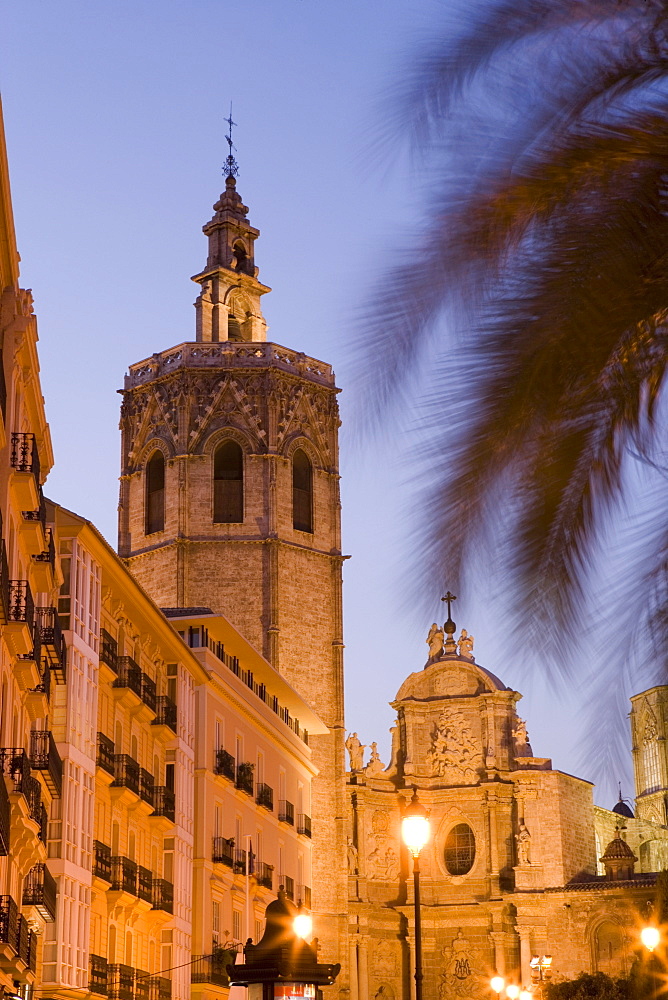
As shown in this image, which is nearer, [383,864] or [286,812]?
[286,812]

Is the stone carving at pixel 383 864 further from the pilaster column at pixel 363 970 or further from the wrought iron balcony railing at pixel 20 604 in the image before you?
the wrought iron balcony railing at pixel 20 604

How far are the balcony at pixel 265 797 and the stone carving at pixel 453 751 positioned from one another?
14.8 m

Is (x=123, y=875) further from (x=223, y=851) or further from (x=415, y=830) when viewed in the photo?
(x=415, y=830)

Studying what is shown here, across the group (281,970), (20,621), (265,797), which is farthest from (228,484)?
(281,970)

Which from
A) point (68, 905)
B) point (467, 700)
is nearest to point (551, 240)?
point (68, 905)

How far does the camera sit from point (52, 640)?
84.3 ft

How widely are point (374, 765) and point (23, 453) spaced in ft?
118

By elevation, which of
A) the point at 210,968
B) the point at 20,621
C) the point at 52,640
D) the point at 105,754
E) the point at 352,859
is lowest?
the point at 210,968

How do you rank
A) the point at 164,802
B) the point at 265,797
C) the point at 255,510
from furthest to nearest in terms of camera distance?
1. the point at 255,510
2. the point at 265,797
3. the point at 164,802

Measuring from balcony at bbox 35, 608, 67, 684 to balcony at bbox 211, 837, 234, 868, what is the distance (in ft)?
37.0

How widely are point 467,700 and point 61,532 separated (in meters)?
31.2

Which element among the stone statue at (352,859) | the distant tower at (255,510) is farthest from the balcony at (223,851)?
the stone statue at (352,859)

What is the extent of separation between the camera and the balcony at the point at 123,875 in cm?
2953

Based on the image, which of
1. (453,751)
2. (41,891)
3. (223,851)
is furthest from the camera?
(453,751)
